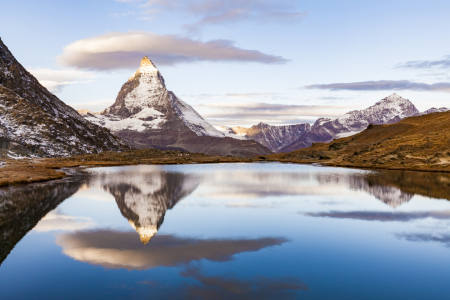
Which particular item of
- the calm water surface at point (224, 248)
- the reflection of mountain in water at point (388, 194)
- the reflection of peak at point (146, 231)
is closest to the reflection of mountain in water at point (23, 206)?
the calm water surface at point (224, 248)

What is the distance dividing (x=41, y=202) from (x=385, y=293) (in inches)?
1865

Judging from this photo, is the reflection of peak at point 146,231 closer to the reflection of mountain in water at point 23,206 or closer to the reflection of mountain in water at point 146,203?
the reflection of mountain in water at point 146,203

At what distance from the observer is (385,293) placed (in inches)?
858

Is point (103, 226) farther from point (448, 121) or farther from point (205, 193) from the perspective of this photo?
point (448, 121)

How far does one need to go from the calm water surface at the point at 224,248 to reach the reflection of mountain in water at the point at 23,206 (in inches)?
8.6

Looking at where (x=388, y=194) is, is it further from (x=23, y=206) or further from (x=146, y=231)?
(x=23, y=206)

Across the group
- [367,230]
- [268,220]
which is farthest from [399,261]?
[268,220]

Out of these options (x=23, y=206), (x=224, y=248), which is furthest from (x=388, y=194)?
(x=23, y=206)

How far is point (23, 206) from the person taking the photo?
4925 cm

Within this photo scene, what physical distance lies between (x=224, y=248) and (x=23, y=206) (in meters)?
31.9

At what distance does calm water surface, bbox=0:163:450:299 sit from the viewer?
2244 cm

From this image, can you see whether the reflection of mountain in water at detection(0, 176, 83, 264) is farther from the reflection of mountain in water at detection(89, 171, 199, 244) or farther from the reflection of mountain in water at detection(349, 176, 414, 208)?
the reflection of mountain in water at detection(349, 176, 414, 208)

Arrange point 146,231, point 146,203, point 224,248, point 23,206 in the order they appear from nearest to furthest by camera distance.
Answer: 1. point 224,248
2. point 146,231
3. point 23,206
4. point 146,203

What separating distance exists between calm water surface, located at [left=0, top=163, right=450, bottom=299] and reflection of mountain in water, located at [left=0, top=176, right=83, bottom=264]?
218 mm
